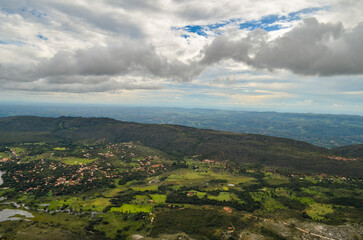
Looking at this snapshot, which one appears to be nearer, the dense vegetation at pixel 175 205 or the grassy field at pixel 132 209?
the dense vegetation at pixel 175 205

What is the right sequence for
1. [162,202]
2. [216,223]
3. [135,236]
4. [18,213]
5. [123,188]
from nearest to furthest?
[135,236] < [216,223] < [18,213] < [162,202] < [123,188]

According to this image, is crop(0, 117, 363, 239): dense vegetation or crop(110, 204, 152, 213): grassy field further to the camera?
crop(110, 204, 152, 213): grassy field

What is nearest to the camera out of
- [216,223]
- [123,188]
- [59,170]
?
[216,223]

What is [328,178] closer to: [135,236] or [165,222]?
[165,222]

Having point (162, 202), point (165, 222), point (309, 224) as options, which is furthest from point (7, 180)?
point (309, 224)

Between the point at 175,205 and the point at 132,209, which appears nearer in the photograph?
the point at 132,209

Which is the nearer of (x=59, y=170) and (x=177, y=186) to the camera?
(x=177, y=186)

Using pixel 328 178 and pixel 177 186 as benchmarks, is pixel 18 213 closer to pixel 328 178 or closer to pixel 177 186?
pixel 177 186

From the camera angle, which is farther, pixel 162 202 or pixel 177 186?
pixel 177 186

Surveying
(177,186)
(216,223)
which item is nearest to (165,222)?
(216,223)
